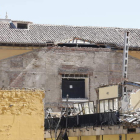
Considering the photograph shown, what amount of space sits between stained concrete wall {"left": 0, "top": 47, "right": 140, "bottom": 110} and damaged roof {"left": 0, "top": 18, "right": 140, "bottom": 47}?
83 centimetres

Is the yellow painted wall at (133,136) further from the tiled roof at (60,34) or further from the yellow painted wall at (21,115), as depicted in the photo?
the tiled roof at (60,34)

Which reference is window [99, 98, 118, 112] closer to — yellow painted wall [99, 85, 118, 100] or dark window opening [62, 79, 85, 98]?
yellow painted wall [99, 85, 118, 100]

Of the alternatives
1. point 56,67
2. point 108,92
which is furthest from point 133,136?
point 56,67

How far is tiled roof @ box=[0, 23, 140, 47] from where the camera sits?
45.4 meters

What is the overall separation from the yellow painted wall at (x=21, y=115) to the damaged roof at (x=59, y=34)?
24412 millimetres

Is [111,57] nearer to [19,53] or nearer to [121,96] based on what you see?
[19,53]

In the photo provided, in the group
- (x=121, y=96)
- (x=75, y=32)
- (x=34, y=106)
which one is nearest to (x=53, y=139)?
(x=121, y=96)

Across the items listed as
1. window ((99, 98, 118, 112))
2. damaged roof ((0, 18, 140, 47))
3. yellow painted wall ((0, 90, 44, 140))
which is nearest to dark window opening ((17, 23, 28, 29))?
damaged roof ((0, 18, 140, 47))

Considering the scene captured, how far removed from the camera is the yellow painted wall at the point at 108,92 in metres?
29.9

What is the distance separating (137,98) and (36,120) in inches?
338

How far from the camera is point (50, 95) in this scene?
150 feet

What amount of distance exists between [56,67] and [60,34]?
2618 mm

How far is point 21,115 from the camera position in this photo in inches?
802

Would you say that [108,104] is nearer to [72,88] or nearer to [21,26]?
[72,88]
